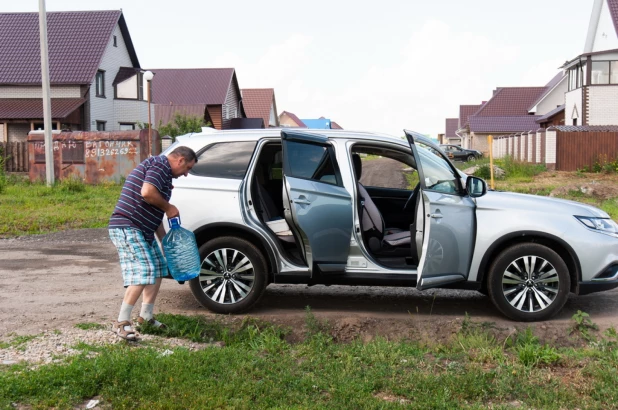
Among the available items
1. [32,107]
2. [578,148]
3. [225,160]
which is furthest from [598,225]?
[32,107]

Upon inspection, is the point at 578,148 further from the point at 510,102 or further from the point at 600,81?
the point at 510,102

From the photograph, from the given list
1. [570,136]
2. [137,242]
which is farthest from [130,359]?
[570,136]

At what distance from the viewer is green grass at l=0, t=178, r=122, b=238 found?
1501 cm

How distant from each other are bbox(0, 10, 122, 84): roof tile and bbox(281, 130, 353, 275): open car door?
32.4m

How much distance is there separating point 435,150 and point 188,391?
3974 mm

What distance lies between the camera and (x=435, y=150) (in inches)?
305

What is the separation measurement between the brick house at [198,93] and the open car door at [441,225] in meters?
45.1

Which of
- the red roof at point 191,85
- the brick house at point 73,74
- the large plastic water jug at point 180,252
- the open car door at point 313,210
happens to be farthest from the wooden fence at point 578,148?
the large plastic water jug at point 180,252

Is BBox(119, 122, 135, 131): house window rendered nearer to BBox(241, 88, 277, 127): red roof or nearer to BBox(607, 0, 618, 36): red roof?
BBox(607, 0, 618, 36): red roof

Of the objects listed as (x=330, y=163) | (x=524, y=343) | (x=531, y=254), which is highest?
(x=330, y=163)

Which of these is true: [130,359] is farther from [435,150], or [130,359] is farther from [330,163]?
[435,150]

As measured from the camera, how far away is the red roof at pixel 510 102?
Result: 78.0m

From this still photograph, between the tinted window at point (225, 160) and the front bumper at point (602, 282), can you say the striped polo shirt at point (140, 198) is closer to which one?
the tinted window at point (225, 160)

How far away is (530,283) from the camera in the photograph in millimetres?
7281
